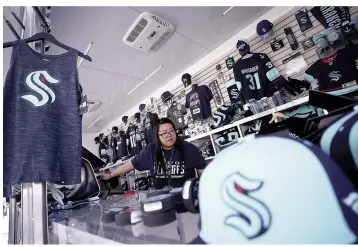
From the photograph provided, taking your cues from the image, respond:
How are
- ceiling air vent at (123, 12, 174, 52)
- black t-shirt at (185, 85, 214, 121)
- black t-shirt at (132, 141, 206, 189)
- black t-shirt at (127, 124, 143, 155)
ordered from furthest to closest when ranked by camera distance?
black t-shirt at (127, 124, 143, 155) → black t-shirt at (185, 85, 214, 121) → ceiling air vent at (123, 12, 174, 52) → black t-shirt at (132, 141, 206, 189)

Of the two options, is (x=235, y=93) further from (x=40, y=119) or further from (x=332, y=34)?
(x=40, y=119)

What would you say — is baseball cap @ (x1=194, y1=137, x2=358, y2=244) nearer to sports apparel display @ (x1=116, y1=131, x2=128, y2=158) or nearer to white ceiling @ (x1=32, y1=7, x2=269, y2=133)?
white ceiling @ (x1=32, y1=7, x2=269, y2=133)

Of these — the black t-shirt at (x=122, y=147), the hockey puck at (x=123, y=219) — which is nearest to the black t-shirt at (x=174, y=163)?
the hockey puck at (x=123, y=219)

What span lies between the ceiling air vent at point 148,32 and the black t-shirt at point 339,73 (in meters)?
2.14

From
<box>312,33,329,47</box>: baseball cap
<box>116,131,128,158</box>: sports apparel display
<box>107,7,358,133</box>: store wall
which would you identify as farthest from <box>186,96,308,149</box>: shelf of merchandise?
<box>116,131,128,158</box>: sports apparel display

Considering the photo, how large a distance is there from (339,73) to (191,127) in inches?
91.2

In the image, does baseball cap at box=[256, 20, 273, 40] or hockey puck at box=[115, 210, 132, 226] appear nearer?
hockey puck at box=[115, 210, 132, 226]

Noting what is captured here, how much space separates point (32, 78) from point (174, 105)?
3748 mm

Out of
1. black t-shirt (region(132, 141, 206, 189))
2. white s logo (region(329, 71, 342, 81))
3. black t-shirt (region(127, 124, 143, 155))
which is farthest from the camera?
black t-shirt (region(127, 124, 143, 155))

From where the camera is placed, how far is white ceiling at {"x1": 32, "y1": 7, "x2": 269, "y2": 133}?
2562 mm

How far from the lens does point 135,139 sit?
5609 millimetres

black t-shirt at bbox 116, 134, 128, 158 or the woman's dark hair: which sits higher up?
black t-shirt at bbox 116, 134, 128, 158

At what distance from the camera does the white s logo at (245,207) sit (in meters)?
0.43

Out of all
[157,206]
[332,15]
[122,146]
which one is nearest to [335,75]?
[332,15]
